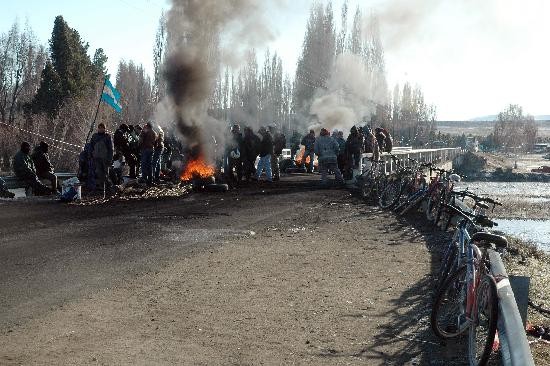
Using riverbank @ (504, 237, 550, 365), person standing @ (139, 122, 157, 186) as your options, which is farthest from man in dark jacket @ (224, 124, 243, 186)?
riverbank @ (504, 237, 550, 365)

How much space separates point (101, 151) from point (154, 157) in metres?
3.02

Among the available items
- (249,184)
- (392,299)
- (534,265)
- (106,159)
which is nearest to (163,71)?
(249,184)

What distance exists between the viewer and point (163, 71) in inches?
912

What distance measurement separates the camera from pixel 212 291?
766cm

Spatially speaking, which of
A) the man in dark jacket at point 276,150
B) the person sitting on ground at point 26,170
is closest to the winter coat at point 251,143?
the man in dark jacket at point 276,150

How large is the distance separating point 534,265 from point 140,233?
829 centimetres

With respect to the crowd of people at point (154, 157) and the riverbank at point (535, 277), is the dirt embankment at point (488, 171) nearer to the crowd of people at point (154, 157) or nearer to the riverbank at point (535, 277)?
the crowd of people at point (154, 157)

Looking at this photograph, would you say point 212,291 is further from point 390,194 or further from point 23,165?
point 23,165

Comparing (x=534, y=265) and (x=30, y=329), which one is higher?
(x=30, y=329)

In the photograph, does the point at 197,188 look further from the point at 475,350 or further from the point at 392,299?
the point at 475,350

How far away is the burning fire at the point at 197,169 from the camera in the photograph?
2108cm

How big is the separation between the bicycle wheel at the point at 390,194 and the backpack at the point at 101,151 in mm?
7370

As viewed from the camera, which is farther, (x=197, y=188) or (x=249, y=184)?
(x=249, y=184)

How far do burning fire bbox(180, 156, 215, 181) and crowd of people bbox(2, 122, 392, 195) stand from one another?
1.36 ft
